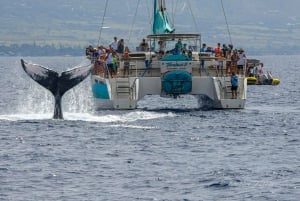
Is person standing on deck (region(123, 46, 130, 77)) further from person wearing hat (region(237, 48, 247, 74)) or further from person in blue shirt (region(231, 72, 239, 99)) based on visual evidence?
person wearing hat (region(237, 48, 247, 74))

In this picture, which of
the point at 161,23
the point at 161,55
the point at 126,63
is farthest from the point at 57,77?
the point at 161,23

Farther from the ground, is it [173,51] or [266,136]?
[173,51]

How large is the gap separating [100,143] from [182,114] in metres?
13.1

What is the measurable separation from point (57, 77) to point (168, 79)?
1122cm

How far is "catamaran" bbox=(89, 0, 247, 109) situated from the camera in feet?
164

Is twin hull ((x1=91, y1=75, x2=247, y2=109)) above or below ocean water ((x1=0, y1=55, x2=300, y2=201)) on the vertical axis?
above

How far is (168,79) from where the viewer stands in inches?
1994

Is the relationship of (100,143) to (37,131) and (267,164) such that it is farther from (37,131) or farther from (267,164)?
(267,164)

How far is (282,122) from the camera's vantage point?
153 ft

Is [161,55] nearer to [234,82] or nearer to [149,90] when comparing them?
[149,90]

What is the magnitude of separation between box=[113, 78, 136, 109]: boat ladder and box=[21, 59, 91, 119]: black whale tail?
28.4 feet

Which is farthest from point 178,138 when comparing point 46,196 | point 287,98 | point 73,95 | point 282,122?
point 287,98

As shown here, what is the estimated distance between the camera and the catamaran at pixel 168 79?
4984 cm

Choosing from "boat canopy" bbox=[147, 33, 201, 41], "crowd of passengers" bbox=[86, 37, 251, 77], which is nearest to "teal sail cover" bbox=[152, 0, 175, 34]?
"crowd of passengers" bbox=[86, 37, 251, 77]
